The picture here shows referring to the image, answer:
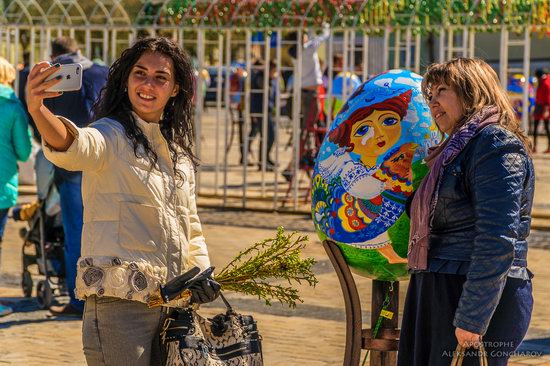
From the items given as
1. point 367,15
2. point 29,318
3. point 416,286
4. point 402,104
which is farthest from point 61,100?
point 367,15

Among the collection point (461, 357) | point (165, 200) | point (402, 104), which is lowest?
point (461, 357)

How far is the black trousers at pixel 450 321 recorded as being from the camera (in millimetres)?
4324

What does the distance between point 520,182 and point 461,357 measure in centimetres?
65

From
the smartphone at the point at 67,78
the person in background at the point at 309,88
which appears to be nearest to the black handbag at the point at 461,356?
the smartphone at the point at 67,78

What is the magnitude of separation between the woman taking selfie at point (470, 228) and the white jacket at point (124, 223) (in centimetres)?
92

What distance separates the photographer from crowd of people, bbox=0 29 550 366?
13.6 ft

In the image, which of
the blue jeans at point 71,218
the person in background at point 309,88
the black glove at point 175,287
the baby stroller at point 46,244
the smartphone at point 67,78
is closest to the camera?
the smartphone at point 67,78

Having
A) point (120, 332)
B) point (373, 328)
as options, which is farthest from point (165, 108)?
point (373, 328)

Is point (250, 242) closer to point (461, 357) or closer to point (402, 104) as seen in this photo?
point (402, 104)

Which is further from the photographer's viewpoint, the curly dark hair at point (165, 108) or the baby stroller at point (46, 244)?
the baby stroller at point (46, 244)

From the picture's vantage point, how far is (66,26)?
14.1 meters

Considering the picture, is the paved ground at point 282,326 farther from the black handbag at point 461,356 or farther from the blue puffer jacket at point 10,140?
the black handbag at point 461,356

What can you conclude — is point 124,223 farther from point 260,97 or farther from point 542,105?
point 542,105

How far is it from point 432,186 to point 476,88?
40 cm
